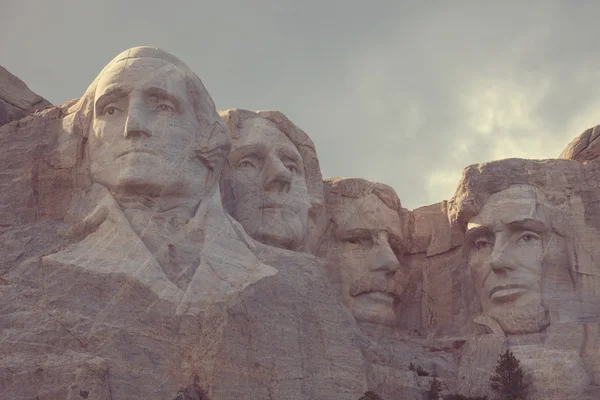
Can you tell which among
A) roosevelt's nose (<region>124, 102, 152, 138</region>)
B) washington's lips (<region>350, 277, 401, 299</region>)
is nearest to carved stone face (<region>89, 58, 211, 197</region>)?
roosevelt's nose (<region>124, 102, 152, 138</region>)

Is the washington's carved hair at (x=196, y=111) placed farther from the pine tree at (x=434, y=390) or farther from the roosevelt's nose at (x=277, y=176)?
the pine tree at (x=434, y=390)

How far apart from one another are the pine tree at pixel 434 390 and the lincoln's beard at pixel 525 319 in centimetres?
155

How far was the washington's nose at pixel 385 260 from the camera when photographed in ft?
65.9

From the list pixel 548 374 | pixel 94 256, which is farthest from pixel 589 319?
pixel 94 256

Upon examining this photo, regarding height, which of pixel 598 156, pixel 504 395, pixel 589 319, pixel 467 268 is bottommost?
pixel 504 395

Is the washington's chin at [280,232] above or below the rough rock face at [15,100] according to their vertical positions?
below

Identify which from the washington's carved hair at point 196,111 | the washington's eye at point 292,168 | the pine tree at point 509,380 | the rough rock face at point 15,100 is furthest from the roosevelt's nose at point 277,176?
the rough rock face at point 15,100

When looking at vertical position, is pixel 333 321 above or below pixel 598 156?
below

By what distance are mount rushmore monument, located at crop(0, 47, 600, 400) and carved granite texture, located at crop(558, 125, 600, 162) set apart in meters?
0.04

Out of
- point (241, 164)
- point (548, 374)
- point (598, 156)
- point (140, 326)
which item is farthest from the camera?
point (598, 156)

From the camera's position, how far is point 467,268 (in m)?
19.8

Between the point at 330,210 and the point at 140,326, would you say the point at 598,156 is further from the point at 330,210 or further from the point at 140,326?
the point at 140,326

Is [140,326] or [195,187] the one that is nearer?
[140,326]

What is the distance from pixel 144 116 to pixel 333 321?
369cm
